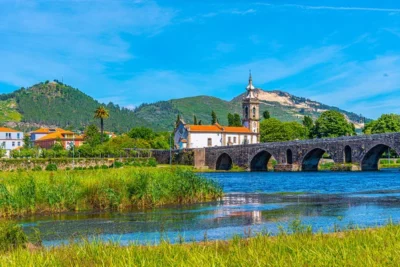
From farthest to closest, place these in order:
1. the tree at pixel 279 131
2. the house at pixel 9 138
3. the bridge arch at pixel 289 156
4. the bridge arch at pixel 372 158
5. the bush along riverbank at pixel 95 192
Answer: the house at pixel 9 138 < the tree at pixel 279 131 < the bridge arch at pixel 289 156 < the bridge arch at pixel 372 158 < the bush along riverbank at pixel 95 192

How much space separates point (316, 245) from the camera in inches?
446

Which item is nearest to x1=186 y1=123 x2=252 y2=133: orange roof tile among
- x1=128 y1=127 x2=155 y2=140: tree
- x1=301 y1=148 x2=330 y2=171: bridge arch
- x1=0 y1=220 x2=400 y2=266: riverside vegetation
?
x1=128 y1=127 x2=155 y2=140: tree

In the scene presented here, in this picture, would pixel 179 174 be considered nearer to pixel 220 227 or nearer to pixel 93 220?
pixel 93 220

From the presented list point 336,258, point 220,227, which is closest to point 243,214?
point 220,227

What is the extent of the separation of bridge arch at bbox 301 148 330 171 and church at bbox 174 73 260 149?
42102 mm

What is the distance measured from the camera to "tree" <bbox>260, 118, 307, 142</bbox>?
15200 cm

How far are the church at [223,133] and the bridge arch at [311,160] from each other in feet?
138

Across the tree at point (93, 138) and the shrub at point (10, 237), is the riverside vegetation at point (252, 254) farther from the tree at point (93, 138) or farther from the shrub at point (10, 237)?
the tree at point (93, 138)

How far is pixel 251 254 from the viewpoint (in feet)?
33.3

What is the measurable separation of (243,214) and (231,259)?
54.4 feet

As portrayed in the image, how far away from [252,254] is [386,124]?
388 feet

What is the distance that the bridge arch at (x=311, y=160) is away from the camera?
96.2m

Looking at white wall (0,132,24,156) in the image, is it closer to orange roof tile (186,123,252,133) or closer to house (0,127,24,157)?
house (0,127,24,157)

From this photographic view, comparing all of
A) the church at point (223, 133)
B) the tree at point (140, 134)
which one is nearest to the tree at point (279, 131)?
the church at point (223, 133)
